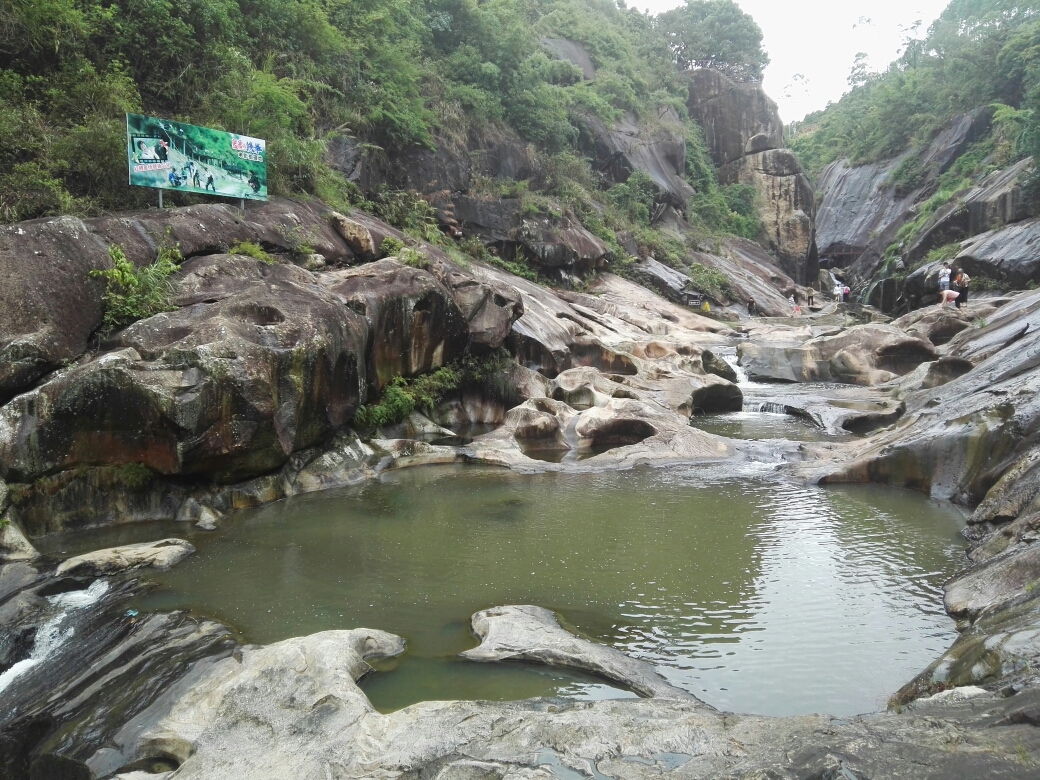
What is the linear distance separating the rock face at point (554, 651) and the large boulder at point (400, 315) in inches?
339

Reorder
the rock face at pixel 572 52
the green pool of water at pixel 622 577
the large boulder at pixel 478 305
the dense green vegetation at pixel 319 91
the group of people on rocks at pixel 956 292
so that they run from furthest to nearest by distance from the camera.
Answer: the rock face at pixel 572 52
the group of people on rocks at pixel 956 292
the large boulder at pixel 478 305
the dense green vegetation at pixel 319 91
the green pool of water at pixel 622 577

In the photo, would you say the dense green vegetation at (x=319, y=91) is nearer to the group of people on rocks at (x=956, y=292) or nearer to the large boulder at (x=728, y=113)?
the large boulder at (x=728, y=113)

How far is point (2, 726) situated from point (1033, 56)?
159 ft

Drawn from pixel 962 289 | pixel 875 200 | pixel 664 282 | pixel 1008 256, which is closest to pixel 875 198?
pixel 875 200

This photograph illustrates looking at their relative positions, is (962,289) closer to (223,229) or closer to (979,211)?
(979,211)

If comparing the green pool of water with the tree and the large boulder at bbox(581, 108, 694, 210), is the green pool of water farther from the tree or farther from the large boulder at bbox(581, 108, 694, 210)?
the tree

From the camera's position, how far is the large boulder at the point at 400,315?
47.6ft

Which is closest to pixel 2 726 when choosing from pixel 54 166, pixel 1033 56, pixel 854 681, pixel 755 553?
pixel 854 681

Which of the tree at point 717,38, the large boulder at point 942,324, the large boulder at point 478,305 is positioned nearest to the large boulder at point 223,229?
the large boulder at point 478,305

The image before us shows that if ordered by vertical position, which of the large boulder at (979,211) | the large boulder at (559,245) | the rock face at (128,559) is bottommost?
the rock face at (128,559)

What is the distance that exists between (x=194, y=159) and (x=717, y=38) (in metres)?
53.8

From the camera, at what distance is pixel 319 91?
23.4 meters

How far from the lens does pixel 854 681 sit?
227 inches

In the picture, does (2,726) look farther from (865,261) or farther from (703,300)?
(865,261)
